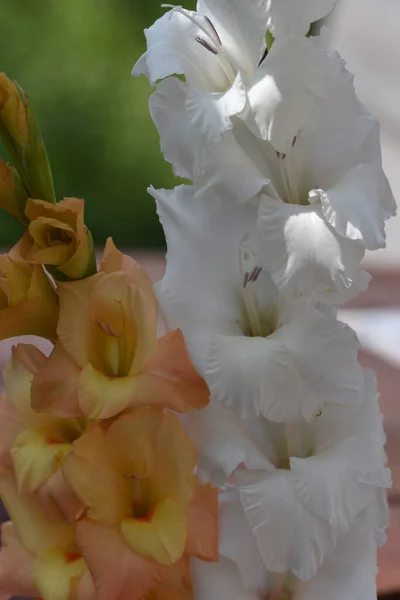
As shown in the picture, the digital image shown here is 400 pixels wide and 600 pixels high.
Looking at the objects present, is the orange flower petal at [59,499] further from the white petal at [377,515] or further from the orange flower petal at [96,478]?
the white petal at [377,515]

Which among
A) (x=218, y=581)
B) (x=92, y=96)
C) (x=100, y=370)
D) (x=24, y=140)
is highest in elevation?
(x=24, y=140)

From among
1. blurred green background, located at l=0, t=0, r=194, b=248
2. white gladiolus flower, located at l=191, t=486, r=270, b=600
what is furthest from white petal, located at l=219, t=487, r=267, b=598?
blurred green background, located at l=0, t=0, r=194, b=248

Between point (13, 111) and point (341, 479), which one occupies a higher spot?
point (13, 111)

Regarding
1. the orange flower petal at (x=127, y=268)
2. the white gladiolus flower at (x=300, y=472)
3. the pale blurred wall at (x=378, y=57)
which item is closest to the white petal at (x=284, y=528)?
the white gladiolus flower at (x=300, y=472)

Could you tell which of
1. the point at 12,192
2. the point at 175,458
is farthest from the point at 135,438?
the point at 12,192

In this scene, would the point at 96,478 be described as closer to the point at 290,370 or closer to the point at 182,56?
the point at 290,370

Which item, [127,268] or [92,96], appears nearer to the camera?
[127,268]
